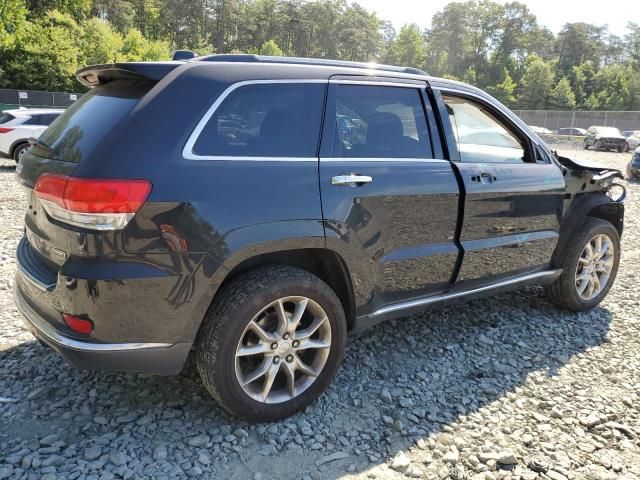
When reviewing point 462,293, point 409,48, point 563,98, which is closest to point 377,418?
point 462,293

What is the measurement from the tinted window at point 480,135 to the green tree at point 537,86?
292 ft

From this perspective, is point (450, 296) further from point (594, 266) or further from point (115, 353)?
point (115, 353)

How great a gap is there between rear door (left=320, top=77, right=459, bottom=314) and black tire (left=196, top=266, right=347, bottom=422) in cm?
29

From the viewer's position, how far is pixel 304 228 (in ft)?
8.91

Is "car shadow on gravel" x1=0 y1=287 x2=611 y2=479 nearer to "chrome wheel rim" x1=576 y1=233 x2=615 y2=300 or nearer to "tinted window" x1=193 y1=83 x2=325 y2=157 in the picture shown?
"chrome wheel rim" x1=576 y1=233 x2=615 y2=300

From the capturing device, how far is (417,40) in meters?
103

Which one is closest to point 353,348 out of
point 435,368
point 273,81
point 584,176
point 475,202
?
point 435,368

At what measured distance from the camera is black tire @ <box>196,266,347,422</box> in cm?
261

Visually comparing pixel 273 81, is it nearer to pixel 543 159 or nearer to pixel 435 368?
pixel 435 368

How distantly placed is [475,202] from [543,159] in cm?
101

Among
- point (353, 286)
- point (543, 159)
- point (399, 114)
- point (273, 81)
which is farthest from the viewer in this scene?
point (543, 159)

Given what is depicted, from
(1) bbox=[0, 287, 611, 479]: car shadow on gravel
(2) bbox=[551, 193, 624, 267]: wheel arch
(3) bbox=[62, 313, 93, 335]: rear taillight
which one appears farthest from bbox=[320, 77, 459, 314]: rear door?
(2) bbox=[551, 193, 624, 267]: wheel arch

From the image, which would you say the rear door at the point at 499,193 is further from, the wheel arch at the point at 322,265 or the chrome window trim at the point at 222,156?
the chrome window trim at the point at 222,156

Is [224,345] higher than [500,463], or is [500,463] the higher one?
[224,345]
